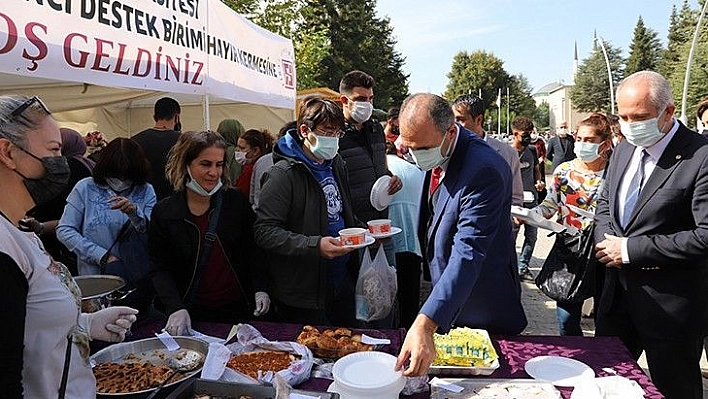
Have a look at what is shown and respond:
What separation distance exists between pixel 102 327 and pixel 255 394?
60 centimetres

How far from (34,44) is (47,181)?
1.72 m

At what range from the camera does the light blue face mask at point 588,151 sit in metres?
3.05

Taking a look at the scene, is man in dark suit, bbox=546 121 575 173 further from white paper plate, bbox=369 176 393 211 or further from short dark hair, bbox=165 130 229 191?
short dark hair, bbox=165 130 229 191

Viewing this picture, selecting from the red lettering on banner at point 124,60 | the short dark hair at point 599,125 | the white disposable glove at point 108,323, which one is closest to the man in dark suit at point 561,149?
the short dark hair at point 599,125

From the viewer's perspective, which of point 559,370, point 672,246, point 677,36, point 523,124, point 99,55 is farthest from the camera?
point 677,36

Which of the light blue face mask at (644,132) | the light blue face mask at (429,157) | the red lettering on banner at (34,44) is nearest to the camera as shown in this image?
the light blue face mask at (429,157)

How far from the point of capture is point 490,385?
1.65 metres

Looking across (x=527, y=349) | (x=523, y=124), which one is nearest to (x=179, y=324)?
(x=527, y=349)

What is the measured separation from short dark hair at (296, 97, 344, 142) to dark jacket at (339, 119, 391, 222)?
2.53ft

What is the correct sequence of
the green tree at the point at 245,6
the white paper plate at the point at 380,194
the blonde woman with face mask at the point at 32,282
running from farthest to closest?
the green tree at the point at 245,6 → the white paper plate at the point at 380,194 → the blonde woman with face mask at the point at 32,282

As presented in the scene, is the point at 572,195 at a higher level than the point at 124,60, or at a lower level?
lower

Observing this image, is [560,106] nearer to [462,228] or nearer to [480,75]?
[480,75]

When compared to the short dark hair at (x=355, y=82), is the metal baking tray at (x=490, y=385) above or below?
Result: below

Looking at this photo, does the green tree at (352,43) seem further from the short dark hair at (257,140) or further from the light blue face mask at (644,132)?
the light blue face mask at (644,132)
